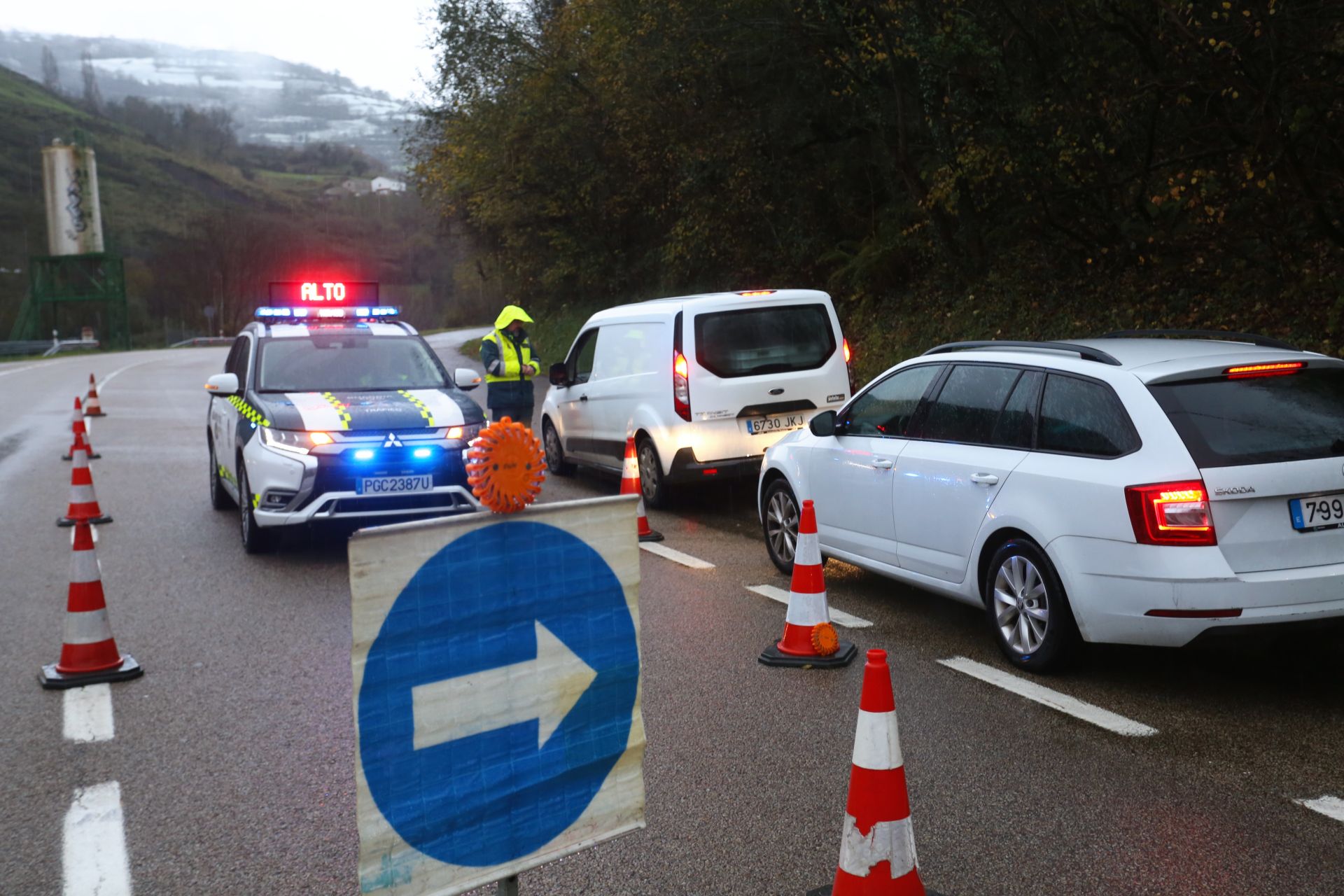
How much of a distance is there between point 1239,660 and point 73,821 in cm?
526

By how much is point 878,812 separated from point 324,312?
8.95m

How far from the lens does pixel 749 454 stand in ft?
35.3

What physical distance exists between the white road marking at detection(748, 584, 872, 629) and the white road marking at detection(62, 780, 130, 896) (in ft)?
12.0

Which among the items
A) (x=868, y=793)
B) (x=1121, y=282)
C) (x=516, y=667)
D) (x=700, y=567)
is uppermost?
(x=1121, y=282)

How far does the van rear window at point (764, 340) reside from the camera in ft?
35.0

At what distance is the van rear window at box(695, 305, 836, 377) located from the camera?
10.7 m

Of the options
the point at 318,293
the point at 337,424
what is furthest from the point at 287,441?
the point at 318,293

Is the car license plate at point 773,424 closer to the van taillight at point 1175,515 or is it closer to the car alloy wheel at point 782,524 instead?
the car alloy wheel at point 782,524

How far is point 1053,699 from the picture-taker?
18.1 ft

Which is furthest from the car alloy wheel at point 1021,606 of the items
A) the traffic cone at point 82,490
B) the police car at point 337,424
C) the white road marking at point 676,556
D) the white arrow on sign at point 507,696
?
the traffic cone at point 82,490

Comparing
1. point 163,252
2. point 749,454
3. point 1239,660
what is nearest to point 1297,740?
point 1239,660

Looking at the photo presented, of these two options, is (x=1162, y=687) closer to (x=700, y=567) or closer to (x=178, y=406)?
(x=700, y=567)

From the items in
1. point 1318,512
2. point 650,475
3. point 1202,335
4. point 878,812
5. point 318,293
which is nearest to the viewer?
point 878,812

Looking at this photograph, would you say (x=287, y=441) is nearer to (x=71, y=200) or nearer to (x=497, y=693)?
(x=497, y=693)
